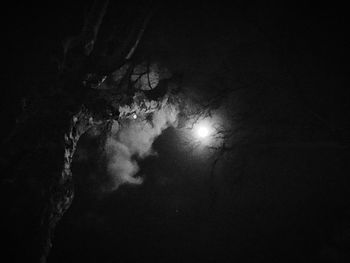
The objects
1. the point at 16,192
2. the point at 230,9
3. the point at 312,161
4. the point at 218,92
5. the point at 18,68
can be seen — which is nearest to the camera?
the point at 16,192

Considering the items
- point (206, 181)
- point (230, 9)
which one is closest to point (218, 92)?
point (230, 9)

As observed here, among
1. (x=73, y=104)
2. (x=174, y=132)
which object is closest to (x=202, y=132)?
(x=174, y=132)

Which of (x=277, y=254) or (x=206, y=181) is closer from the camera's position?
(x=277, y=254)

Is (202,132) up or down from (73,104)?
up

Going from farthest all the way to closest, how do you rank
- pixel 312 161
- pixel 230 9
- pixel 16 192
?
pixel 312 161 → pixel 230 9 → pixel 16 192

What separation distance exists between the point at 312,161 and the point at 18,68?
37.1 ft

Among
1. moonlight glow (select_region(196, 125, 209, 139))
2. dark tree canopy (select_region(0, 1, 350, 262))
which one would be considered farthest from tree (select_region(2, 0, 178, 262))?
moonlight glow (select_region(196, 125, 209, 139))

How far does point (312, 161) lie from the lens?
10461 millimetres

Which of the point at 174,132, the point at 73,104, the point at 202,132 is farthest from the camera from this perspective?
the point at 174,132

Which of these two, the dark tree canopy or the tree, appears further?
the dark tree canopy

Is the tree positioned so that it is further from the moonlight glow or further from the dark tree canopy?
the moonlight glow

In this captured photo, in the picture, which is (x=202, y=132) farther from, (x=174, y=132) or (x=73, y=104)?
(x=73, y=104)

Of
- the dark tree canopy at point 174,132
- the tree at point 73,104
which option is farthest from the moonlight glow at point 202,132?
the tree at point 73,104

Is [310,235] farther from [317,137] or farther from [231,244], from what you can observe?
[317,137]
